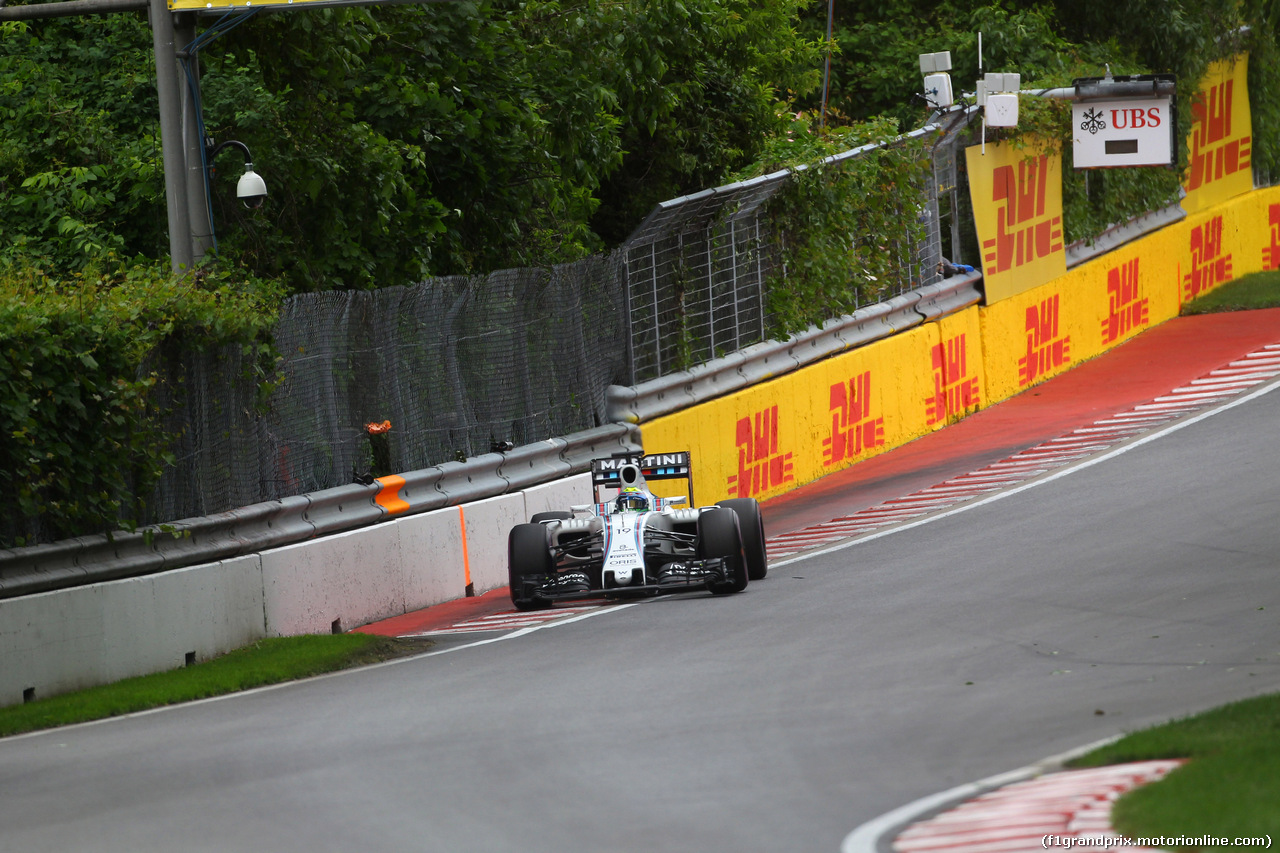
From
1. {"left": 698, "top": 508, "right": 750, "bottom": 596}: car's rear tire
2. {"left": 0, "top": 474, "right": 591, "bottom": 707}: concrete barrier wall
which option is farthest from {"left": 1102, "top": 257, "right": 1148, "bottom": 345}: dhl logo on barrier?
{"left": 698, "top": 508, "right": 750, "bottom": 596}: car's rear tire

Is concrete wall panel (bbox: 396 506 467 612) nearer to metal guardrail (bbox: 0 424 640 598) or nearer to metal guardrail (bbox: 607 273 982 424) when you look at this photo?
metal guardrail (bbox: 0 424 640 598)

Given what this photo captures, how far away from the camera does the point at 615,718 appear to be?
32.3ft

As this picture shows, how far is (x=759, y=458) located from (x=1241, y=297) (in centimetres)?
1522

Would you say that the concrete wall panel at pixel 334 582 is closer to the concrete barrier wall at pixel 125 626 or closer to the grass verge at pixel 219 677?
the concrete barrier wall at pixel 125 626

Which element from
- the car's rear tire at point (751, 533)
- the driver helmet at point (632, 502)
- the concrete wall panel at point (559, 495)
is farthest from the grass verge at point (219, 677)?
the concrete wall panel at point (559, 495)

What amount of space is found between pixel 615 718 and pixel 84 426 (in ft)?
16.0

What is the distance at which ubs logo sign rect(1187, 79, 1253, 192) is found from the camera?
115 feet

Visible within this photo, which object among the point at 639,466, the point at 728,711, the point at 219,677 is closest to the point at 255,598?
the point at 219,677

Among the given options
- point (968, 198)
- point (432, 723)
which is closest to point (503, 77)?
point (968, 198)

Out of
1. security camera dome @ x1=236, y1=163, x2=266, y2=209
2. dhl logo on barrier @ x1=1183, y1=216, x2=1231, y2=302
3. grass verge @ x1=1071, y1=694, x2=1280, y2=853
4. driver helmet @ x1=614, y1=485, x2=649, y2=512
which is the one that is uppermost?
security camera dome @ x1=236, y1=163, x2=266, y2=209

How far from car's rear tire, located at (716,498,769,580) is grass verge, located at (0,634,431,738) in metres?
2.83

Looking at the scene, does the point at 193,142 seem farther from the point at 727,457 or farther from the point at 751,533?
the point at 727,457

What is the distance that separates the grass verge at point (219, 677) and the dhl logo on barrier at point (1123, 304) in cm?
1901

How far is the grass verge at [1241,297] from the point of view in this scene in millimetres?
32219
